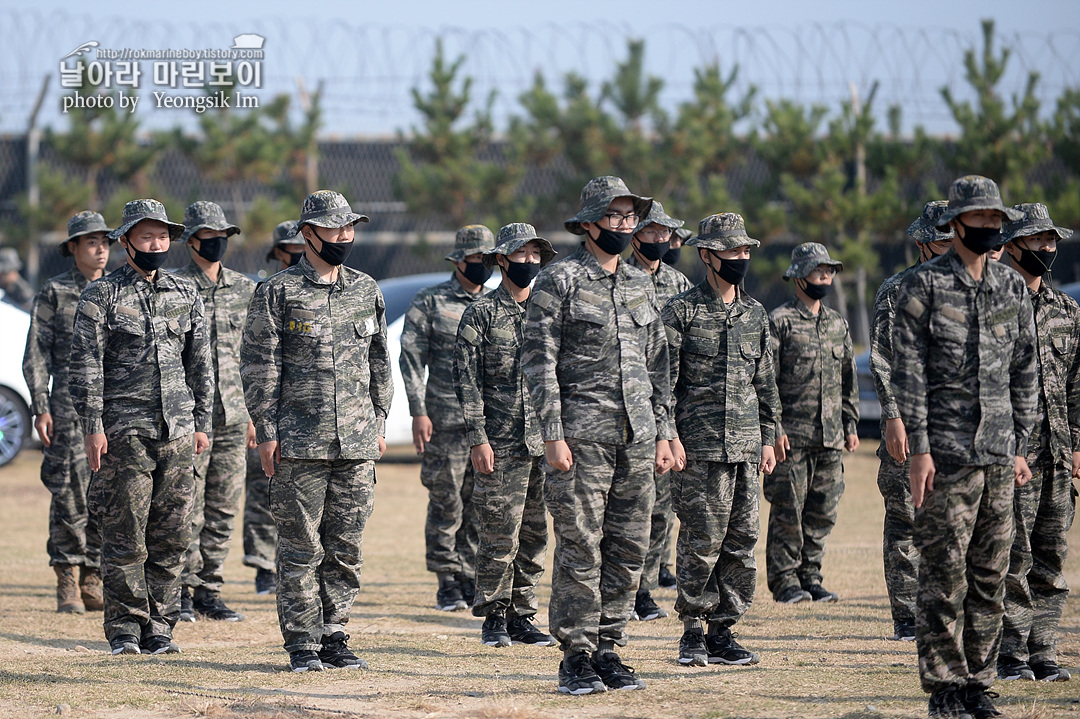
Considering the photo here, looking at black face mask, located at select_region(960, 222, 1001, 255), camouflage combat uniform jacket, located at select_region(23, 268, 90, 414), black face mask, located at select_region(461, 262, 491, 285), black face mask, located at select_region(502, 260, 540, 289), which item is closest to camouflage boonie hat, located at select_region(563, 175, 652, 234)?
black face mask, located at select_region(502, 260, 540, 289)

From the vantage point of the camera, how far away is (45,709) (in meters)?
5.07

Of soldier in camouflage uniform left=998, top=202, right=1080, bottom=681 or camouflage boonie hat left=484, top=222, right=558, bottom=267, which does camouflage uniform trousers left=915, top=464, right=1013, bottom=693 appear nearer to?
soldier in camouflage uniform left=998, top=202, right=1080, bottom=681

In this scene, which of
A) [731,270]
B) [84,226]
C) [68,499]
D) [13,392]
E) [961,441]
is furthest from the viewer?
[13,392]

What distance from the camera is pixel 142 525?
6.08 metres

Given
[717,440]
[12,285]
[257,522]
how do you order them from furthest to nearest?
[12,285]
[257,522]
[717,440]

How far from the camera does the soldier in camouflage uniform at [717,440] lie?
19.1ft

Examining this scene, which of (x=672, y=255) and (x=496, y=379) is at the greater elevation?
(x=672, y=255)

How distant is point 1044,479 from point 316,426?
310 cm

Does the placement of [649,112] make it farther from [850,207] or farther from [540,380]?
[540,380]

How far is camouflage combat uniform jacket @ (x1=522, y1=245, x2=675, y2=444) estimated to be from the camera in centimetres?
532

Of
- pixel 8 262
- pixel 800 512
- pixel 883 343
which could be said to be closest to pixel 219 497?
pixel 800 512

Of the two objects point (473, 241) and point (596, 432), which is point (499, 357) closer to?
point (473, 241)

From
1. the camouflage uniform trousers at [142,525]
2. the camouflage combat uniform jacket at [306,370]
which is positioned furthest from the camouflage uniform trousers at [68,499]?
the camouflage combat uniform jacket at [306,370]

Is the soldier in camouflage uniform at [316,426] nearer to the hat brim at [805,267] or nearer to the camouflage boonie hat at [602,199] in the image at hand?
the camouflage boonie hat at [602,199]
